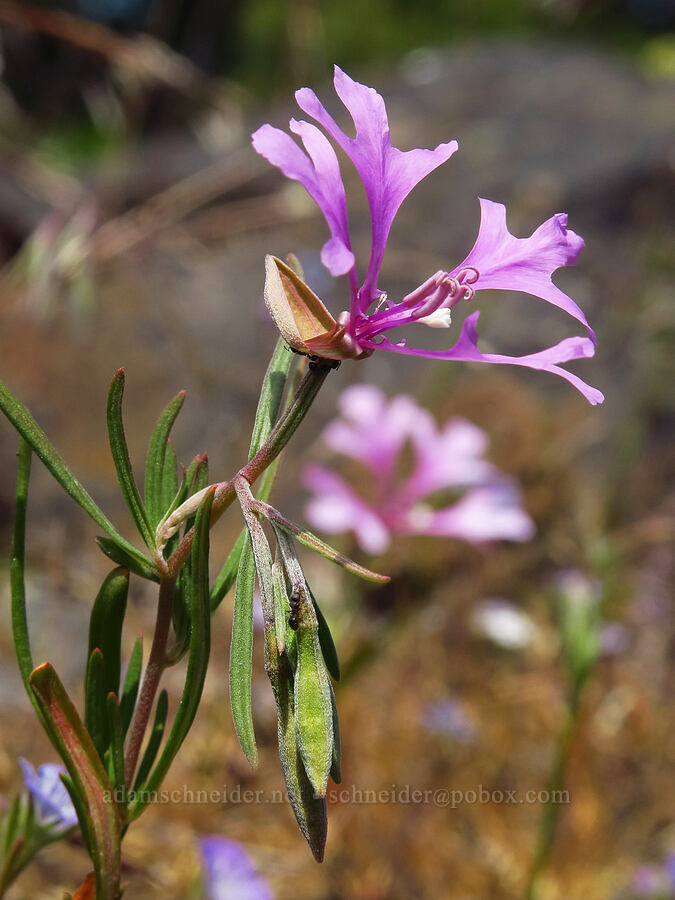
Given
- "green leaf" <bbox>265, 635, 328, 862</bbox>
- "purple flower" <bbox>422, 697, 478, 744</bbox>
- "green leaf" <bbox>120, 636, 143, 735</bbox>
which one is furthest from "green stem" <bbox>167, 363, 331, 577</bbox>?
"purple flower" <bbox>422, 697, 478, 744</bbox>

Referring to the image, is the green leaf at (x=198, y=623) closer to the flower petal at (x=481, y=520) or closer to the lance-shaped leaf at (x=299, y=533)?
the lance-shaped leaf at (x=299, y=533)

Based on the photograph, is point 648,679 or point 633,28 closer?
point 648,679

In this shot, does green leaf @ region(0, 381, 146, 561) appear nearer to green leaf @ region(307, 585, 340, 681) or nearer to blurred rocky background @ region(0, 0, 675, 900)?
green leaf @ region(307, 585, 340, 681)

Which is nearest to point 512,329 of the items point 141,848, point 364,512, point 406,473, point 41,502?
point 406,473

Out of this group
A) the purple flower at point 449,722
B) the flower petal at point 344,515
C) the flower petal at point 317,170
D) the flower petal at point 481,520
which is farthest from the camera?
the purple flower at point 449,722

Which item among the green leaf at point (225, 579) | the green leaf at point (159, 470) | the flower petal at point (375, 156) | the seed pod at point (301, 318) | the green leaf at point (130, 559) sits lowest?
the green leaf at point (225, 579)

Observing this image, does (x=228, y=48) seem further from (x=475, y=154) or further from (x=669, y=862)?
(x=669, y=862)

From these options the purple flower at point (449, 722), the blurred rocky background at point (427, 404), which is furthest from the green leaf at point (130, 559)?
the purple flower at point (449, 722)
